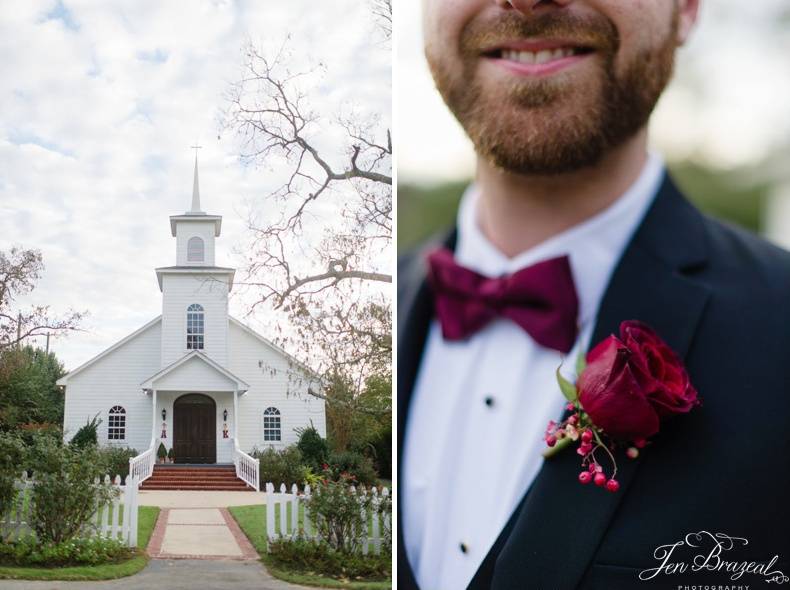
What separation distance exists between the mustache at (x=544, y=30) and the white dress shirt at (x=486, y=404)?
40cm

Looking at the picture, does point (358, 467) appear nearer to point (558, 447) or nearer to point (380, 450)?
point (380, 450)

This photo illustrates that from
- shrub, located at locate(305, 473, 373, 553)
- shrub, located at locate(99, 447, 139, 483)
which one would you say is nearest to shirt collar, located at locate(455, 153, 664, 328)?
shrub, located at locate(305, 473, 373, 553)

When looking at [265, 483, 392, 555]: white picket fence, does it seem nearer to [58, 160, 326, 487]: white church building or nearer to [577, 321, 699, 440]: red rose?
[58, 160, 326, 487]: white church building

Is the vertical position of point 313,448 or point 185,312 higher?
point 185,312

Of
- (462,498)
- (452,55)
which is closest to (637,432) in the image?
(462,498)

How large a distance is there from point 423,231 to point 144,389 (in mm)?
1488

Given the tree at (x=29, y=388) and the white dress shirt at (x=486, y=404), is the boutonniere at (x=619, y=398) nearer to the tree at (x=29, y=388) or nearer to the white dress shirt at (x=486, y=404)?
the white dress shirt at (x=486, y=404)

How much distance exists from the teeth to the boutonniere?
82 centimetres

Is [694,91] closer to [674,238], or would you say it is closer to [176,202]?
[674,238]

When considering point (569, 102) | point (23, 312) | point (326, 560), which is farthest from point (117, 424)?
point (569, 102)

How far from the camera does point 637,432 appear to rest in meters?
2.28

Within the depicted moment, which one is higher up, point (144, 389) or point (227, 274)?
point (227, 274)

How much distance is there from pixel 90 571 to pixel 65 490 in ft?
1.12

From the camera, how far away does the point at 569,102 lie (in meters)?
2.42
